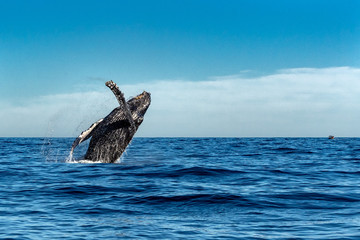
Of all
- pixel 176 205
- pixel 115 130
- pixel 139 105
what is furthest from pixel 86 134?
pixel 176 205

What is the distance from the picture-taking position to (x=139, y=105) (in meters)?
17.2

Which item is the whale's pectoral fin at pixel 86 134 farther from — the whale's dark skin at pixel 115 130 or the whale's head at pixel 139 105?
→ the whale's head at pixel 139 105

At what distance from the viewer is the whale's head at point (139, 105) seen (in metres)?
16.9

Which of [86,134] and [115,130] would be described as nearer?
[86,134]

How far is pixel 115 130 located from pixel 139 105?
1468mm

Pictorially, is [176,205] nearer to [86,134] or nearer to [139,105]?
[86,134]

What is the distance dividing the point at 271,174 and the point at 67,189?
7.83m

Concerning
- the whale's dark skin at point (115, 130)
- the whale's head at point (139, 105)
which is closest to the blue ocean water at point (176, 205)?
the whale's dark skin at point (115, 130)

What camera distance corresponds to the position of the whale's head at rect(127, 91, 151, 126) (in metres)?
16.9

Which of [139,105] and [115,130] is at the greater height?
[139,105]

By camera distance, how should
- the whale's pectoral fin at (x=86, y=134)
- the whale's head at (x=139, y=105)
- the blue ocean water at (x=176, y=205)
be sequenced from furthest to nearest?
1. the whale's head at (x=139, y=105)
2. the whale's pectoral fin at (x=86, y=134)
3. the blue ocean water at (x=176, y=205)

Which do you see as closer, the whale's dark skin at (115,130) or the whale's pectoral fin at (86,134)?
the whale's pectoral fin at (86,134)

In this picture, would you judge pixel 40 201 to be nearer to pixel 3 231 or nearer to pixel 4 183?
pixel 3 231

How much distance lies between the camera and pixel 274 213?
28.8 feet
